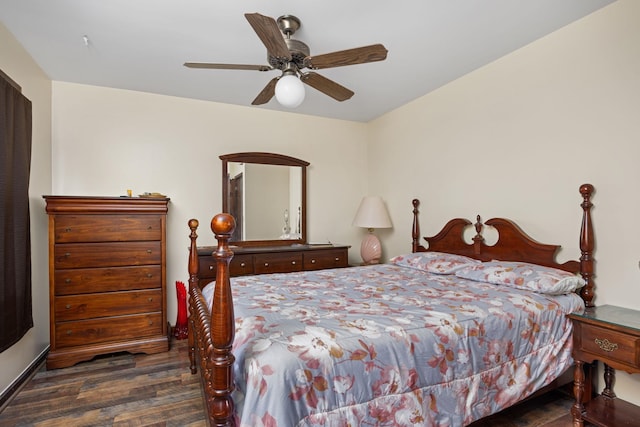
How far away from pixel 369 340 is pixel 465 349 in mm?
538

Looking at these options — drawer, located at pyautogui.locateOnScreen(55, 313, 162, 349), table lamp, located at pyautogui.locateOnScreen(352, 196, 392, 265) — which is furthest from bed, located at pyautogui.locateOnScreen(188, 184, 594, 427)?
table lamp, located at pyautogui.locateOnScreen(352, 196, 392, 265)

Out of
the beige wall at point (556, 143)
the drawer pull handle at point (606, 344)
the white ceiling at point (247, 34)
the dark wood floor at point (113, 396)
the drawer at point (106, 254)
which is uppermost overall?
the white ceiling at point (247, 34)

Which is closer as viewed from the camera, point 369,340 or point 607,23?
point 369,340

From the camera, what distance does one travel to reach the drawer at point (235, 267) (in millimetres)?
3252

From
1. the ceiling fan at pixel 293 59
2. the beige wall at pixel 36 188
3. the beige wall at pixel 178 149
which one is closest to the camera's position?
the ceiling fan at pixel 293 59

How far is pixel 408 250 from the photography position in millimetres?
3875

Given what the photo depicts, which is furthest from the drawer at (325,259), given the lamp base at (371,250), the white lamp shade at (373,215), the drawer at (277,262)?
the white lamp shade at (373,215)

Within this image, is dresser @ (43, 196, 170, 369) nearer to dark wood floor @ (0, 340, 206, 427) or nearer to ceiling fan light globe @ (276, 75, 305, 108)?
dark wood floor @ (0, 340, 206, 427)

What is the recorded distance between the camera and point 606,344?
1.77 meters

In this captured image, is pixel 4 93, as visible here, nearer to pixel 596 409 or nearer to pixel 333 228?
pixel 333 228

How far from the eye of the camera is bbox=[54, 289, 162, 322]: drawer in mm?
2750

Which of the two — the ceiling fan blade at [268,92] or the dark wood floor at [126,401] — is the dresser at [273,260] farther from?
the ceiling fan blade at [268,92]

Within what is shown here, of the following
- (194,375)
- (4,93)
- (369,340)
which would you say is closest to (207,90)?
(4,93)

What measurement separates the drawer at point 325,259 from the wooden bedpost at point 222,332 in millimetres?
2621
